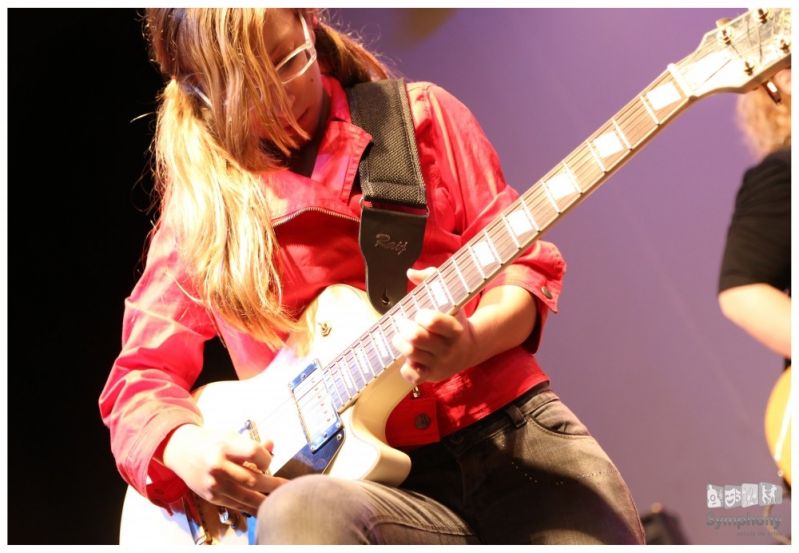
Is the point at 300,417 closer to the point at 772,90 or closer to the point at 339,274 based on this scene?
the point at 339,274

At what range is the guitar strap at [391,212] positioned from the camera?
4.14ft

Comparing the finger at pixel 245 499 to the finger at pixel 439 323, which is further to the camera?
the finger at pixel 245 499

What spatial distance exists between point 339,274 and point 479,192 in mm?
250

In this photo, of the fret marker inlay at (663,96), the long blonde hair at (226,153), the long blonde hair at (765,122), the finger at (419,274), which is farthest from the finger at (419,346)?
the long blonde hair at (765,122)

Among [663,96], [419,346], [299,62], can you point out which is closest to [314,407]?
[419,346]

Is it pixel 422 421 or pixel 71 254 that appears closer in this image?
pixel 422 421

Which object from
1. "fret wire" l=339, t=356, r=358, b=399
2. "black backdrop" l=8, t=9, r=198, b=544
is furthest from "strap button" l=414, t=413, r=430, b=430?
"black backdrop" l=8, t=9, r=198, b=544

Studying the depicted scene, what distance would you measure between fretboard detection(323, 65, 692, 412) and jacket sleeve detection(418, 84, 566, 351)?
113mm

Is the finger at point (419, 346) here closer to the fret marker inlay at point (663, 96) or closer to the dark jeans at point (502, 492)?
the dark jeans at point (502, 492)

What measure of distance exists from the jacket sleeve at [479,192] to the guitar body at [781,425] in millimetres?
376

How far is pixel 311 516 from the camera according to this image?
38.5 inches

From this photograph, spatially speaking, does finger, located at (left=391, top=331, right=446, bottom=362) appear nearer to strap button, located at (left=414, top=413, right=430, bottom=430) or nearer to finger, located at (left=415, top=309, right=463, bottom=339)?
finger, located at (left=415, top=309, right=463, bottom=339)

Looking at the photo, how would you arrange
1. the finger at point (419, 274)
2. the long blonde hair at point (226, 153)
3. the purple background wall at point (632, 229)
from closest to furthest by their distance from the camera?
the finger at point (419, 274) < the long blonde hair at point (226, 153) < the purple background wall at point (632, 229)

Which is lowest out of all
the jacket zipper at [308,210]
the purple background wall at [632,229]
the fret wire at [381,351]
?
the purple background wall at [632,229]
